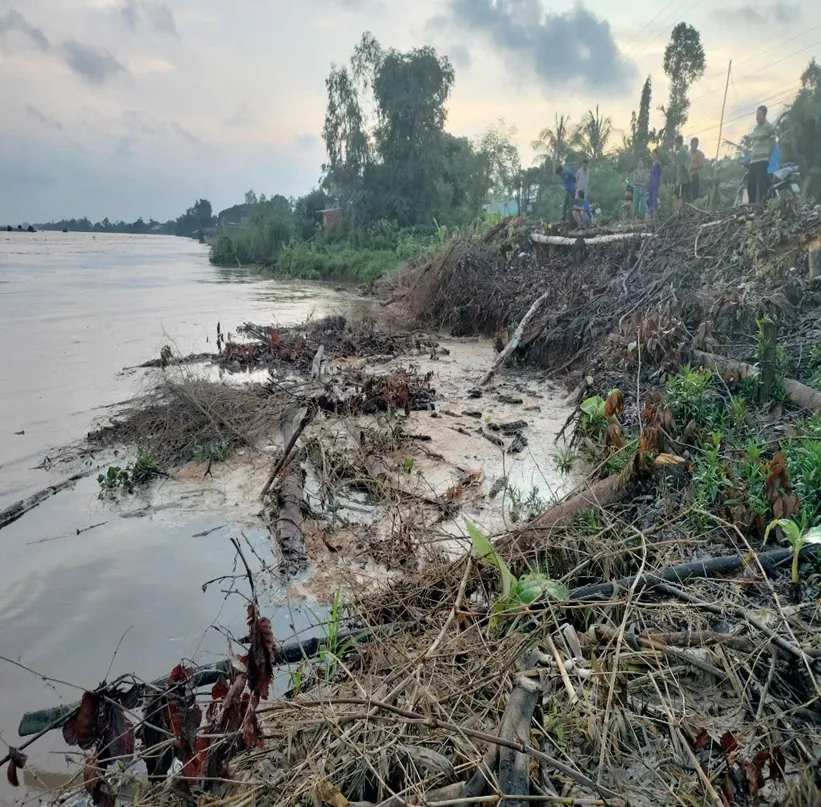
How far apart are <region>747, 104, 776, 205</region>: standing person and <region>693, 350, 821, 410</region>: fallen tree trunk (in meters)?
5.50

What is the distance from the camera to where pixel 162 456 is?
6.55 m

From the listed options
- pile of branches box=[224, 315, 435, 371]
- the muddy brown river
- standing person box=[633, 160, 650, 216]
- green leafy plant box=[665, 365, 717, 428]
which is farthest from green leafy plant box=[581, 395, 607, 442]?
standing person box=[633, 160, 650, 216]

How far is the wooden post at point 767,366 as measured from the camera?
5332 millimetres

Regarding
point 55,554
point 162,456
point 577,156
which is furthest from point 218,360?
point 577,156

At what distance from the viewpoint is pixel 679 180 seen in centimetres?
1591

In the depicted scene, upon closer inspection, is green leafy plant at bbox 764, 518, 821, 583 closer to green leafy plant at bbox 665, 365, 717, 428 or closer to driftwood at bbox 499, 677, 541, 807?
driftwood at bbox 499, 677, 541, 807

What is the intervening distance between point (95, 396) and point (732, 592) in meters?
8.98

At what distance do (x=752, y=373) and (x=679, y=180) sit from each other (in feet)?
41.1

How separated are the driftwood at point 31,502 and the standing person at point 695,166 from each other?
13847mm

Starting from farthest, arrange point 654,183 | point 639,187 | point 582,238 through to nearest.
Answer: point 639,187 < point 654,183 < point 582,238

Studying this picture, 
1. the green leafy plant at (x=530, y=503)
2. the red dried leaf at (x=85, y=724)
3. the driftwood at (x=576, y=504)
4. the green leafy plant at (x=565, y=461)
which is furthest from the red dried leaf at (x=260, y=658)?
the green leafy plant at (x=565, y=461)

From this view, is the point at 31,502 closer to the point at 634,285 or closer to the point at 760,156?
the point at 634,285

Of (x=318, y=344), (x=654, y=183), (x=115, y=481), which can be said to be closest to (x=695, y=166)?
(x=654, y=183)

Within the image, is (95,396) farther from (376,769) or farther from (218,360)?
(376,769)
